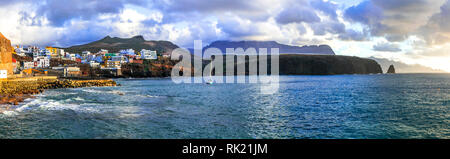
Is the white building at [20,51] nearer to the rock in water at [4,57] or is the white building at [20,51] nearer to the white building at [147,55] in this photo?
the white building at [147,55]

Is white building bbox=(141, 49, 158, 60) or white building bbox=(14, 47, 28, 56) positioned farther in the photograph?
white building bbox=(141, 49, 158, 60)

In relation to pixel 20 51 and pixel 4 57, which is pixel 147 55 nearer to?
pixel 20 51

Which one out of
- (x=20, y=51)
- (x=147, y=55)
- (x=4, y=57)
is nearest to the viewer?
(x=4, y=57)

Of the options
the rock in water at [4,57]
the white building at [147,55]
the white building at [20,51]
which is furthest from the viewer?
the white building at [147,55]

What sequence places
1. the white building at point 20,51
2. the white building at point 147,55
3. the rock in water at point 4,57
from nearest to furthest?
the rock in water at point 4,57, the white building at point 20,51, the white building at point 147,55

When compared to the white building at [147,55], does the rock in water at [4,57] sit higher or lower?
lower

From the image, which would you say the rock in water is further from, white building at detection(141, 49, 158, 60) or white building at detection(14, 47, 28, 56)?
white building at detection(141, 49, 158, 60)

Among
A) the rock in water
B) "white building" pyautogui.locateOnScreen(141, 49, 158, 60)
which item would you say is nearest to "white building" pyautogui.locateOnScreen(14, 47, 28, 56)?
"white building" pyautogui.locateOnScreen(141, 49, 158, 60)

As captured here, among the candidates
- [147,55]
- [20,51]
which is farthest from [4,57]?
[147,55]

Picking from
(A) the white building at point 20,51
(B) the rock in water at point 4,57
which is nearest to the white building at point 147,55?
(A) the white building at point 20,51

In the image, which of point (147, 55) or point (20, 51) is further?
point (147, 55)
